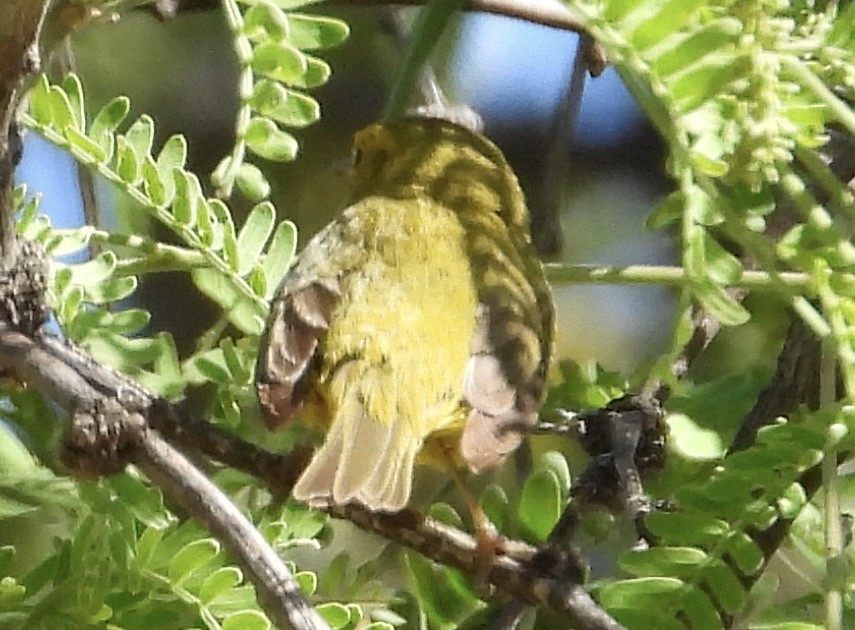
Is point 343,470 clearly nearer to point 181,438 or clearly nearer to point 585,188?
point 181,438

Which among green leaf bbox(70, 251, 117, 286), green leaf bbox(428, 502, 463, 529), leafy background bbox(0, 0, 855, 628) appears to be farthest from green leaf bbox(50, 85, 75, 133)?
green leaf bbox(428, 502, 463, 529)

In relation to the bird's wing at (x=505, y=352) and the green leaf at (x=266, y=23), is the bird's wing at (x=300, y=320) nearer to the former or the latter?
the bird's wing at (x=505, y=352)

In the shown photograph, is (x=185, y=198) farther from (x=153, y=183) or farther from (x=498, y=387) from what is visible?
(x=498, y=387)

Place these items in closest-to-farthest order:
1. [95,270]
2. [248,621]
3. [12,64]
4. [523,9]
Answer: [12,64], [248,621], [95,270], [523,9]

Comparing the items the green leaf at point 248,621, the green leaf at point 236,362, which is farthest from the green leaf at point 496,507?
the green leaf at point 248,621

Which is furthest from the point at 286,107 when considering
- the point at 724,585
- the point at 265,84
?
the point at 724,585

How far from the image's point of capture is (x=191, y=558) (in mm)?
1131

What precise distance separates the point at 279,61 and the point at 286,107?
0.16ft

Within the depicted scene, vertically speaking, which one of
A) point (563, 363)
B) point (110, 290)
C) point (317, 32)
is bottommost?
point (563, 363)

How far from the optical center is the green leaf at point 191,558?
1.12 meters

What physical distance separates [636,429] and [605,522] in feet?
0.54

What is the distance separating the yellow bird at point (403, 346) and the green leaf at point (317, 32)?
0.23 metres

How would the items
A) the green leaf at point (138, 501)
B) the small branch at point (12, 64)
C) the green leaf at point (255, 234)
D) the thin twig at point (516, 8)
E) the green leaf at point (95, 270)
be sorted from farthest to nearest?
the thin twig at point (516, 8)
the green leaf at point (255, 234)
the green leaf at point (95, 270)
the green leaf at point (138, 501)
the small branch at point (12, 64)

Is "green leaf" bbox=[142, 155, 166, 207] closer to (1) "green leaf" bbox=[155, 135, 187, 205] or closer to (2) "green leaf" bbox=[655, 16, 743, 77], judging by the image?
Result: (1) "green leaf" bbox=[155, 135, 187, 205]
